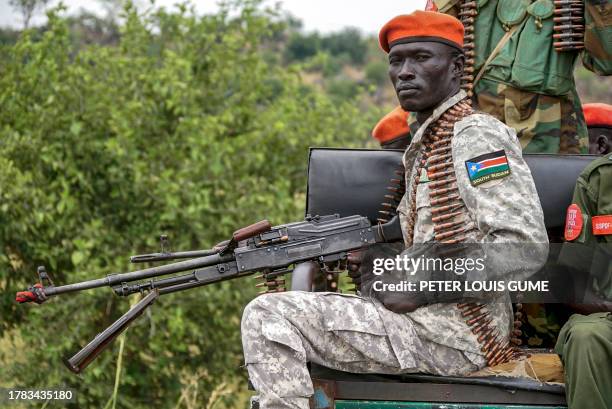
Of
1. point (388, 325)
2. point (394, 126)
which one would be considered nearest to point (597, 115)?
point (394, 126)

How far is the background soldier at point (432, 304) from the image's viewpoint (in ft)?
12.7

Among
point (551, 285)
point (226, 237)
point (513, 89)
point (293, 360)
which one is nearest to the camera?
point (293, 360)

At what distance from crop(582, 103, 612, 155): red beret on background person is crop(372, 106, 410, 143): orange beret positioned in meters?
1.03

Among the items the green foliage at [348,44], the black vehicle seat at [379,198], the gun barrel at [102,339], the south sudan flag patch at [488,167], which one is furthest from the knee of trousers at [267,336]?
the green foliage at [348,44]

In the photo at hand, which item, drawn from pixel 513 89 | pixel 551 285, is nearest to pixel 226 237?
pixel 513 89

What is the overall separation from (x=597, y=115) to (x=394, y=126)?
1.16m

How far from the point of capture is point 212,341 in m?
7.95

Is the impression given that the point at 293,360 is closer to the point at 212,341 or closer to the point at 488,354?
the point at 488,354

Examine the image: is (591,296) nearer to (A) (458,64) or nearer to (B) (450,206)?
(B) (450,206)

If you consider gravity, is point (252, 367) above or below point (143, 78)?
below

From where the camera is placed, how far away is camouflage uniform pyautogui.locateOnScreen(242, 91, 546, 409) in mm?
3859

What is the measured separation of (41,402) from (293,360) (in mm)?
3520

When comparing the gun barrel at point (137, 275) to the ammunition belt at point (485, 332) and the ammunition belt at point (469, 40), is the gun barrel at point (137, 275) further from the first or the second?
the ammunition belt at point (469, 40)

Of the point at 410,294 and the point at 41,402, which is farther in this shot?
the point at 41,402
